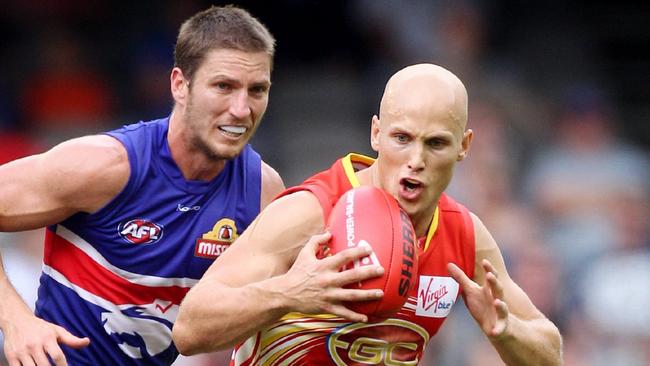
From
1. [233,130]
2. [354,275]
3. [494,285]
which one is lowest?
[354,275]

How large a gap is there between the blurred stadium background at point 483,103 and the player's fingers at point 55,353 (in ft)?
15.0

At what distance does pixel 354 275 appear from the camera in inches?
193

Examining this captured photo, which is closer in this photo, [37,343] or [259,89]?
[37,343]

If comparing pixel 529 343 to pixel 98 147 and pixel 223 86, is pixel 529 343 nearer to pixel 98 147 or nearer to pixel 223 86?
pixel 223 86

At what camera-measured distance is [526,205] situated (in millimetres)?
11945

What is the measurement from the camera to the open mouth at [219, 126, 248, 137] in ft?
20.5

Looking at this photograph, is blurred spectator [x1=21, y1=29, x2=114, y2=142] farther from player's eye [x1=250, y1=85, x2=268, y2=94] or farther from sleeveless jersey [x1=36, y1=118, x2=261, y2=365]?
player's eye [x1=250, y1=85, x2=268, y2=94]

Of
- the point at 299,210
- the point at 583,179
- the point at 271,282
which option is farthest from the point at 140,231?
the point at 583,179

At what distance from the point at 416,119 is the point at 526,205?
22.1ft

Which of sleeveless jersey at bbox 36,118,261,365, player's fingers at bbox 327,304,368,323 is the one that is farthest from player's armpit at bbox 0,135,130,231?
player's fingers at bbox 327,304,368,323

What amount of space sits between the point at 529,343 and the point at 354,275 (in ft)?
3.87

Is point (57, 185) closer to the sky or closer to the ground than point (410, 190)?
closer to the ground

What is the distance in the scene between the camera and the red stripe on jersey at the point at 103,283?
249 inches

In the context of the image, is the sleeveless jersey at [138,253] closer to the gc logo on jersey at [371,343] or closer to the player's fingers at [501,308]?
the gc logo on jersey at [371,343]
